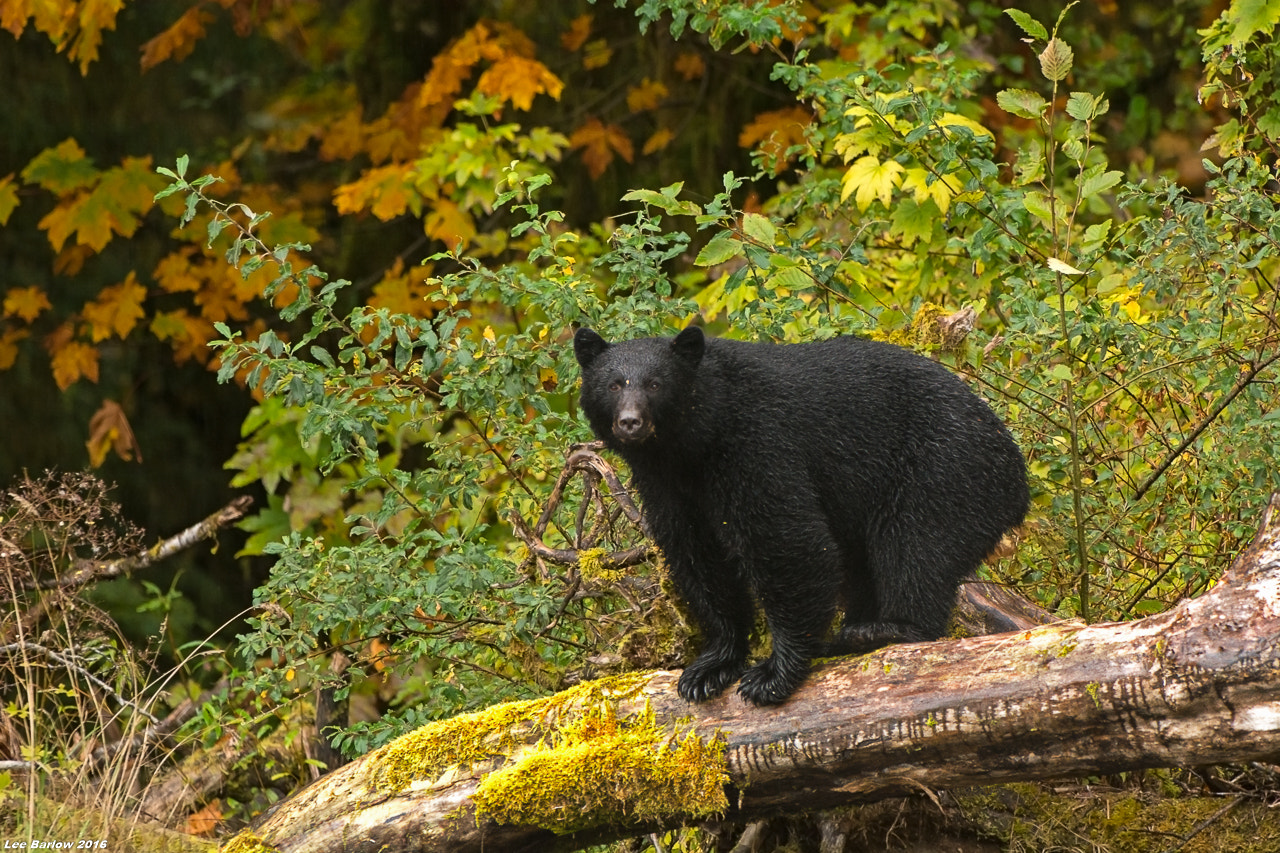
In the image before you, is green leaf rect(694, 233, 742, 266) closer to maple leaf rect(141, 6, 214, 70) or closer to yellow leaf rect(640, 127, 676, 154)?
yellow leaf rect(640, 127, 676, 154)

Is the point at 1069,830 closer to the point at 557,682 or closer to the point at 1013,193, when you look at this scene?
the point at 557,682

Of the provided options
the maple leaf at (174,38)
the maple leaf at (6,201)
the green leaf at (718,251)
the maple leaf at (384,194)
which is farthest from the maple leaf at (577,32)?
the green leaf at (718,251)

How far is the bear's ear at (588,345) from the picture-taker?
13.0ft

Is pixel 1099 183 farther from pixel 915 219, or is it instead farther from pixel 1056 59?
pixel 915 219

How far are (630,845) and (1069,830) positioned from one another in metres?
1.49

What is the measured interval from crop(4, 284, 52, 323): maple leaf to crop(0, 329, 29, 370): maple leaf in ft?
0.40

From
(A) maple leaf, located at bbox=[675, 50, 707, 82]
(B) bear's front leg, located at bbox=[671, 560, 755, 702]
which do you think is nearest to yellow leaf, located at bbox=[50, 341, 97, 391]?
(A) maple leaf, located at bbox=[675, 50, 707, 82]

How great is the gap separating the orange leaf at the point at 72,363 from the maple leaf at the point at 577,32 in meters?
3.96

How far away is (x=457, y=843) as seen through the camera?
3.58 m

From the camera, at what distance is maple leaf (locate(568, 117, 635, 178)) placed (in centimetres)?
848

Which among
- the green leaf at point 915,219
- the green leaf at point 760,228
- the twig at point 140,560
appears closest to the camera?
the green leaf at point 760,228

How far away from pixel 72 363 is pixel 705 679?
6202 mm

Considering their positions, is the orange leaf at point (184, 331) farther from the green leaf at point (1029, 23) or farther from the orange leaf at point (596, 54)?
the green leaf at point (1029, 23)

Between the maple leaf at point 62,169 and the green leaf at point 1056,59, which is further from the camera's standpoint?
the maple leaf at point 62,169
